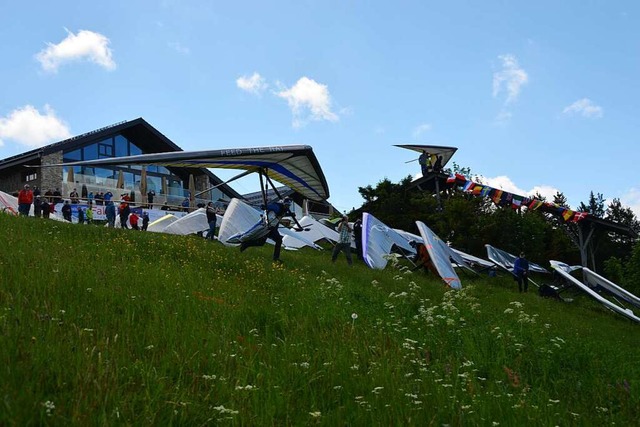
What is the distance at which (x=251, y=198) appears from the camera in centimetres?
5588

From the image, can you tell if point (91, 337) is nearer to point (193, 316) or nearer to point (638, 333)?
Result: point (193, 316)

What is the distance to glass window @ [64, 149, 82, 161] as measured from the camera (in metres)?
36.6

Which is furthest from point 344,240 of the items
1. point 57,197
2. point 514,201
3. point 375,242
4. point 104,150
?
point 104,150

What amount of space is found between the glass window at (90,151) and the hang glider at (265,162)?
96.3ft

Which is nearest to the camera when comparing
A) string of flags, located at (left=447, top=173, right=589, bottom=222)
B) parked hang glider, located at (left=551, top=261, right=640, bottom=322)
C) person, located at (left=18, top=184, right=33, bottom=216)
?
parked hang glider, located at (left=551, top=261, right=640, bottom=322)

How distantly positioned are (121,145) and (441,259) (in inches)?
1355

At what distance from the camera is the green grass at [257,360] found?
2.75m

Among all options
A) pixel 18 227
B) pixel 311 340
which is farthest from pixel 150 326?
pixel 18 227

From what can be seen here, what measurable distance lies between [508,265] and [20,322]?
22.4 meters

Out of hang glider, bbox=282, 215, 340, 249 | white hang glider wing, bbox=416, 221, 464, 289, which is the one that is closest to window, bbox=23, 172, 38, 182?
hang glider, bbox=282, 215, 340, 249

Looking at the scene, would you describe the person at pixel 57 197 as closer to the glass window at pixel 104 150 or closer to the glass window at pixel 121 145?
the glass window at pixel 104 150

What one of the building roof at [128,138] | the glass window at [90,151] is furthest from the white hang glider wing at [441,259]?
the glass window at [90,151]

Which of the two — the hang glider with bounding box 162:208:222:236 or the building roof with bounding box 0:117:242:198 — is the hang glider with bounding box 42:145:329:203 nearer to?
the hang glider with bounding box 162:208:222:236

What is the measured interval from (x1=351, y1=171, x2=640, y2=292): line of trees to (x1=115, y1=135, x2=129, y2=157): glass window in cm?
2082
